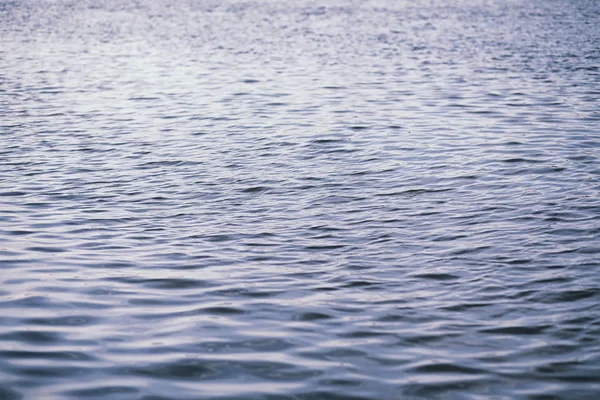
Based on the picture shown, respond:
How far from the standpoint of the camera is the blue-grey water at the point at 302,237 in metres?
8.44

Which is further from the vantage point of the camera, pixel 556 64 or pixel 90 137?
pixel 556 64

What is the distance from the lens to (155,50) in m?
42.8

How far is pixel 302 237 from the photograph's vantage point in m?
12.8

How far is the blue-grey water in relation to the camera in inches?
332

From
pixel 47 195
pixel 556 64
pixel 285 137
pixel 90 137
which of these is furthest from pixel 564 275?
pixel 556 64

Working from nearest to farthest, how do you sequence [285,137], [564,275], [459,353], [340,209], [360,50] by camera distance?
[459,353] → [564,275] → [340,209] → [285,137] → [360,50]

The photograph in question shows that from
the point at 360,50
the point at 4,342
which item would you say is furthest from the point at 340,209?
the point at 360,50

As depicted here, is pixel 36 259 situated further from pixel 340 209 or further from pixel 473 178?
pixel 473 178

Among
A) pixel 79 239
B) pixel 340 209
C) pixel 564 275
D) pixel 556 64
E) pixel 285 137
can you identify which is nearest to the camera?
pixel 564 275

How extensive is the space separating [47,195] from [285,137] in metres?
7.59

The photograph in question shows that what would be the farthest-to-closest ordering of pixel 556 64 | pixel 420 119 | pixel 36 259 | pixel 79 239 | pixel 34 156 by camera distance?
pixel 556 64, pixel 420 119, pixel 34 156, pixel 79 239, pixel 36 259

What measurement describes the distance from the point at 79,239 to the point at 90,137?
9.51 m

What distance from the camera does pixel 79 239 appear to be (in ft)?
41.9

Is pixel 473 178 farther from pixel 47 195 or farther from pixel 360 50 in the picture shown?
pixel 360 50
